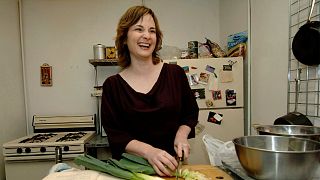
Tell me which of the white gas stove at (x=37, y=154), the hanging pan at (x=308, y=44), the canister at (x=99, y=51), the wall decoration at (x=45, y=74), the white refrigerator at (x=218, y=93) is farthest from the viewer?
the wall decoration at (x=45, y=74)

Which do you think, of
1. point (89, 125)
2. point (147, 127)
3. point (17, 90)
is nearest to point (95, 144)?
point (89, 125)

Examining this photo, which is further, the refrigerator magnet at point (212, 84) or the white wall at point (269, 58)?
the refrigerator magnet at point (212, 84)

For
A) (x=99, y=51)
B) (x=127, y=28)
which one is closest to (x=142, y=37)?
(x=127, y=28)

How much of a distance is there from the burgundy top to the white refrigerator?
111cm

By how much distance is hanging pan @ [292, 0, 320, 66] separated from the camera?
124cm

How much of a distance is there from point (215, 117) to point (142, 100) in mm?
1300

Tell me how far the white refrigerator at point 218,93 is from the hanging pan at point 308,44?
81cm

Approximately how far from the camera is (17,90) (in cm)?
263

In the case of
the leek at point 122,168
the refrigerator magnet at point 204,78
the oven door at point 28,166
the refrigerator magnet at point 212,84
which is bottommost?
the oven door at point 28,166

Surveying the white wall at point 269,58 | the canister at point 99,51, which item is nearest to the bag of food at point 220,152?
the white wall at point 269,58

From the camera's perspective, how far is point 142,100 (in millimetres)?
1095

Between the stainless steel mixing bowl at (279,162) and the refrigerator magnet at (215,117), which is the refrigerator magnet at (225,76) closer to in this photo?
the refrigerator magnet at (215,117)

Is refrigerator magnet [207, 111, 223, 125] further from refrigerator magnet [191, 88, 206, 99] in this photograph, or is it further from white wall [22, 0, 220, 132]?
white wall [22, 0, 220, 132]

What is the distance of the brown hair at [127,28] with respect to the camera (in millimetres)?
1104
